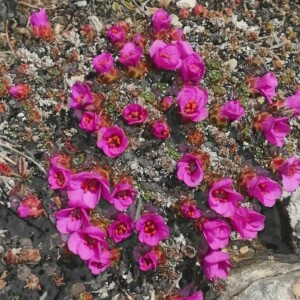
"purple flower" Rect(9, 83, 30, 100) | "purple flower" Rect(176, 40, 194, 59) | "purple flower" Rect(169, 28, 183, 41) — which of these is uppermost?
"purple flower" Rect(176, 40, 194, 59)

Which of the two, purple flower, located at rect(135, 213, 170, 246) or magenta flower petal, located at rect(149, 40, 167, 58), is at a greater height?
magenta flower petal, located at rect(149, 40, 167, 58)

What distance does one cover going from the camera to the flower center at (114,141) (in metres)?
3.83

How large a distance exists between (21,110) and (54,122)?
0.28m

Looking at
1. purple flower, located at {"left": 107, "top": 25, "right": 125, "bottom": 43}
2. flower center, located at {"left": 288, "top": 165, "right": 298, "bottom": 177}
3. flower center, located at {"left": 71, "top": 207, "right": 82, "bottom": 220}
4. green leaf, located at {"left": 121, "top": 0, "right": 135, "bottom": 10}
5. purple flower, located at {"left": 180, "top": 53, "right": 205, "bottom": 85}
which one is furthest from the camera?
green leaf, located at {"left": 121, "top": 0, "right": 135, "bottom": 10}

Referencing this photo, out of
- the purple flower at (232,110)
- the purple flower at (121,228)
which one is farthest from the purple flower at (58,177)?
the purple flower at (232,110)

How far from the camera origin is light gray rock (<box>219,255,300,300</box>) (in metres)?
4.00

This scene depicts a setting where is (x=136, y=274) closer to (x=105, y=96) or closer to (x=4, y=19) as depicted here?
(x=105, y=96)

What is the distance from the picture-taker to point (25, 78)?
13.9ft

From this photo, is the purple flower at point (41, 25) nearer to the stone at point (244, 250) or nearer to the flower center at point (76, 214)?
the flower center at point (76, 214)

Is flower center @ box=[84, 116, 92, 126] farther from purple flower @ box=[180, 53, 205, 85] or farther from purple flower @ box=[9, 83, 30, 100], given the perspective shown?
purple flower @ box=[180, 53, 205, 85]

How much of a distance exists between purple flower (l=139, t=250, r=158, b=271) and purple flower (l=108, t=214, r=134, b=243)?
20cm

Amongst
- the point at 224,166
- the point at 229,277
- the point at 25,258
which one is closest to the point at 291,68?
→ the point at 224,166

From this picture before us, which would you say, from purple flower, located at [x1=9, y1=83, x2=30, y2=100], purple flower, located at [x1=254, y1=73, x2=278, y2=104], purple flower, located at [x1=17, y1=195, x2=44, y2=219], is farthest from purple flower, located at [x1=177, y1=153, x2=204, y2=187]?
purple flower, located at [x1=9, y1=83, x2=30, y2=100]

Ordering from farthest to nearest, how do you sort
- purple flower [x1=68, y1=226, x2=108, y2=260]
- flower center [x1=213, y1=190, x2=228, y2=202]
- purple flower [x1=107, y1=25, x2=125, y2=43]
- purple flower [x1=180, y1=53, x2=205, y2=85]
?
purple flower [x1=107, y1=25, x2=125, y2=43]
purple flower [x1=180, y1=53, x2=205, y2=85]
flower center [x1=213, y1=190, x2=228, y2=202]
purple flower [x1=68, y1=226, x2=108, y2=260]
